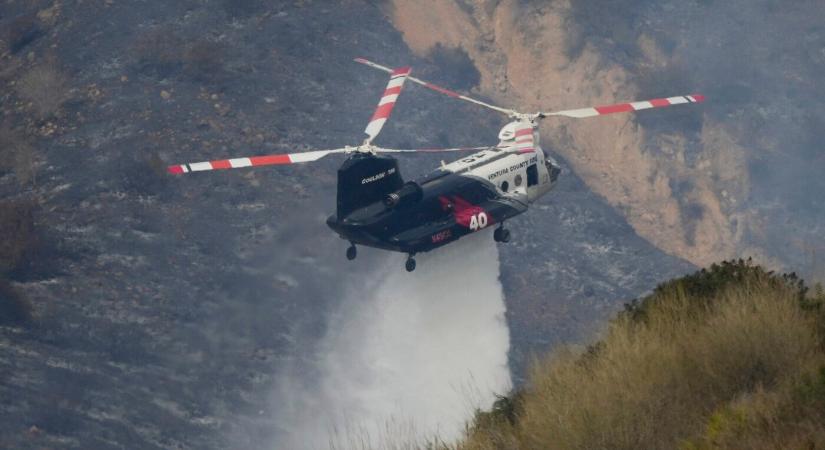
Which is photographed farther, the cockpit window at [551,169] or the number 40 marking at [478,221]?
the cockpit window at [551,169]

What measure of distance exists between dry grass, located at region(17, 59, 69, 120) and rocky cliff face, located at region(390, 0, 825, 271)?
65.0 ft

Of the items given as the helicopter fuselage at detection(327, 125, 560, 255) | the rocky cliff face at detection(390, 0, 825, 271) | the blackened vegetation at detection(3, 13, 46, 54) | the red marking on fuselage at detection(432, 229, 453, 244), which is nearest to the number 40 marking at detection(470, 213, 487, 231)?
the helicopter fuselage at detection(327, 125, 560, 255)

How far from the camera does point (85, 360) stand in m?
52.4

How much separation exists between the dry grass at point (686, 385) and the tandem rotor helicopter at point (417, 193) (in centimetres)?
1375

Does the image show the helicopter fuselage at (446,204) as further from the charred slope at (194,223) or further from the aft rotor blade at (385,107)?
the charred slope at (194,223)

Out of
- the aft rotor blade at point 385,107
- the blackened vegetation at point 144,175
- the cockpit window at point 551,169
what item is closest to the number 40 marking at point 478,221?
the aft rotor blade at point 385,107

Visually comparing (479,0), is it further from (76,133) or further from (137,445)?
(137,445)

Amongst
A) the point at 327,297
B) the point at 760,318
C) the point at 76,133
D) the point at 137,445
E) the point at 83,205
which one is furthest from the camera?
the point at 76,133

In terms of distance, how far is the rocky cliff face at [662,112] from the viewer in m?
74.0

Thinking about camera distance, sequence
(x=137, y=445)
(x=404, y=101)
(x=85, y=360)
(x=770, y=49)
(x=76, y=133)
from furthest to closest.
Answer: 1. (x=770, y=49)
2. (x=404, y=101)
3. (x=76, y=133)
4. (x=85, y=360)
5. (x=137, y=445)

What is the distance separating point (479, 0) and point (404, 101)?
14.9 m

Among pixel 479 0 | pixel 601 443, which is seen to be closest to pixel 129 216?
pixel 479 0

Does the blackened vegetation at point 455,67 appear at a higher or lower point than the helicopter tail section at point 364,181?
lower

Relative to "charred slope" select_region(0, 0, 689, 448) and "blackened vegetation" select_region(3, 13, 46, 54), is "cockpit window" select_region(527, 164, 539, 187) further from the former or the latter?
"blackened vegetation" select_region(3, 13, 46, 54)
